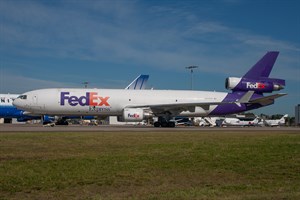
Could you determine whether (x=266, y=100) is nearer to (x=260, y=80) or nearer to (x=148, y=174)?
(x=260, y=80)

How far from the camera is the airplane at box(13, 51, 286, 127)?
123 feet

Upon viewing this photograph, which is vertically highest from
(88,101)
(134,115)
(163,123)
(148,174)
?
(88,101)

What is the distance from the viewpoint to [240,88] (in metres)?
42.5

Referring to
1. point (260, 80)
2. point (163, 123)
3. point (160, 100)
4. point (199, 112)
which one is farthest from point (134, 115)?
point (260, 80)

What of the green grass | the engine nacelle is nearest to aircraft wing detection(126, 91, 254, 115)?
the engine nacelle

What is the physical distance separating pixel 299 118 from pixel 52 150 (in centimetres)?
7092

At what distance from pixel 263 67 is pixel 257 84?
6.63 feet

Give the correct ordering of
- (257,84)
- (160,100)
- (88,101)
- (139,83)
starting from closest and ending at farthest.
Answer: (88,101) → (160,100) → (257,84) → (139,83)

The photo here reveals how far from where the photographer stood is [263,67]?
42.0m

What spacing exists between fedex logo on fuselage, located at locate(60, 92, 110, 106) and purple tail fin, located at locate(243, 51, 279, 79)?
1648 centimetres

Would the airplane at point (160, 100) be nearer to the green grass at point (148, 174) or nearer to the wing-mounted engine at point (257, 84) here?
the wing-mounted engine at point (257, 84)

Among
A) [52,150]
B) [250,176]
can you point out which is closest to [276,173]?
[250,176]

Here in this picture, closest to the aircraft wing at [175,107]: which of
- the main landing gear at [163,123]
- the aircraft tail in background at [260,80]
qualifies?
the main landing gear at [163,123]

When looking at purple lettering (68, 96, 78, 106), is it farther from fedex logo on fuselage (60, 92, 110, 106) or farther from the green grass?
the green grass
